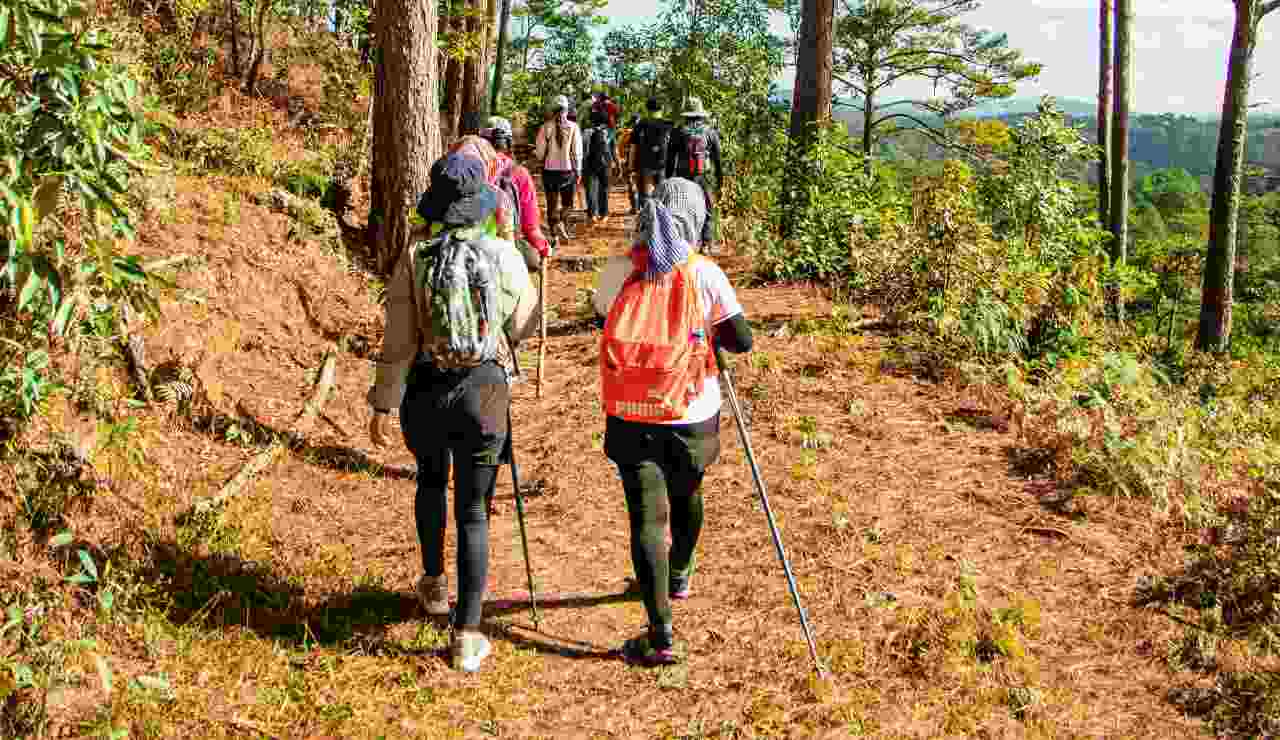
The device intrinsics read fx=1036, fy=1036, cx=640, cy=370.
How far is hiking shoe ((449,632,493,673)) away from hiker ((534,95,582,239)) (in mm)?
9267

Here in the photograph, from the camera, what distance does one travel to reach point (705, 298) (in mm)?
4070

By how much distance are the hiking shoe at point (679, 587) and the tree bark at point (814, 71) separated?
288 inches

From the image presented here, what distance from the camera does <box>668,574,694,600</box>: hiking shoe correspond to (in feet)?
16.3

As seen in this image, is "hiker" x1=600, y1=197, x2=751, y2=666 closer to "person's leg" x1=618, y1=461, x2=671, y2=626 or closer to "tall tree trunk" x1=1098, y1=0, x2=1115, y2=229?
"person's leg" x1=618, y1=461, x2=671, y2=626

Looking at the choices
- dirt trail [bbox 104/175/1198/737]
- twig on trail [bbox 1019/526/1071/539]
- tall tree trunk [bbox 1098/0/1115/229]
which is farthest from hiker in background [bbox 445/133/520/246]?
tall tree trunk [bbox 1098/0/1115/229]

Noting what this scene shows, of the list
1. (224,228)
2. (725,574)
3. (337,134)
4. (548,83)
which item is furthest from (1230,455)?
(548,83)

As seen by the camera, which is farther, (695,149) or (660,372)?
(695,149)

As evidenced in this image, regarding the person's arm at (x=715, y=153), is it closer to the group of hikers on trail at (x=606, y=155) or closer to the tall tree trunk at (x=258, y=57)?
the group of hikers on trail at (x=606, y=155)

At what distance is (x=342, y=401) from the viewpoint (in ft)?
24.7

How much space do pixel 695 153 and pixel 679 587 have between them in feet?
21.6

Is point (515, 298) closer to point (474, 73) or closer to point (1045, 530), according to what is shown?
point (1045, 530)

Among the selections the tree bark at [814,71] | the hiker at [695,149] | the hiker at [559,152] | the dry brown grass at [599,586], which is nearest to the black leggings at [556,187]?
the hiker at [559,152]

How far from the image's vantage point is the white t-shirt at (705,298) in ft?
13.3

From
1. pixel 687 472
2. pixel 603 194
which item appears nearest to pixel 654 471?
pixel 687 472
